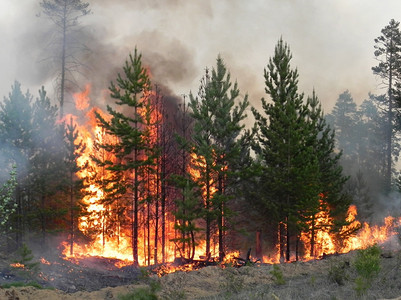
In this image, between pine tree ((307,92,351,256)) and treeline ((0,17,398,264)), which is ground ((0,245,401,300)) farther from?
pine tree ((307,92,351,256))

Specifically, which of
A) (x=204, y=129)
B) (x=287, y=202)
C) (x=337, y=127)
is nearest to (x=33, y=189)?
(x=204, y=129)

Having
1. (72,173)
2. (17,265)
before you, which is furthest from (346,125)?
(17,265)

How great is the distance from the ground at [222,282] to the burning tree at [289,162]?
5.59 meters

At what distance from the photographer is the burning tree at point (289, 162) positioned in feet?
89.9

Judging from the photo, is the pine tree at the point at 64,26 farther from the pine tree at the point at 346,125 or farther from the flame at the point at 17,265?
the pine tree at the point at 346,125

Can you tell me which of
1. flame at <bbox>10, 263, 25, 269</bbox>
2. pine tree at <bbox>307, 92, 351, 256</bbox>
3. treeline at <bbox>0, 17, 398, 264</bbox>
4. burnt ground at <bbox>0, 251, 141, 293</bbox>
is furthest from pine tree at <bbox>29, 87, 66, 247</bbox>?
pine tree at <bbox>307, 92, 351, 256</bbox>

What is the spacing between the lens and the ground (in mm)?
12648

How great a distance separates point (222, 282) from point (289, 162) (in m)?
12.3

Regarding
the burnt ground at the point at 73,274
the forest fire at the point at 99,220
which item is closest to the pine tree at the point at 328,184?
the forest fire at the point at 99,220

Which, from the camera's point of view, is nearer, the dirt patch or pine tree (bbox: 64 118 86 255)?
the dirt patch

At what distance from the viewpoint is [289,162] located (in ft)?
91.4

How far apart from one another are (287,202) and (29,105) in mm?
20099

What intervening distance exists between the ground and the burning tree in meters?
5.59

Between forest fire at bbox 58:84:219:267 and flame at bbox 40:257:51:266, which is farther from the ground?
forest fire at bbox 58:84:219:267
